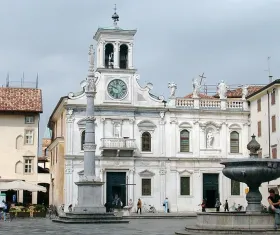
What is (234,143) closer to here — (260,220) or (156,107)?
(156,107)

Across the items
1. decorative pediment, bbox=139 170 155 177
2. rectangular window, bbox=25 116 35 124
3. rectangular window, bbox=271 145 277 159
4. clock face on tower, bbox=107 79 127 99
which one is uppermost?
clock face on tower, bbox=107 79 127 99

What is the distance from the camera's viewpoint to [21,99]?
59.2 meters

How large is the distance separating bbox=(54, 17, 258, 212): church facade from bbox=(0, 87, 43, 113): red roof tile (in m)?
6.29

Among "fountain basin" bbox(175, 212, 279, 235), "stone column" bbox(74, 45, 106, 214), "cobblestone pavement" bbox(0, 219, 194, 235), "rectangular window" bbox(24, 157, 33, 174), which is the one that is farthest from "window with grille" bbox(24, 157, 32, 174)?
"fountain basin" bbox(175, 212, 279, 235)

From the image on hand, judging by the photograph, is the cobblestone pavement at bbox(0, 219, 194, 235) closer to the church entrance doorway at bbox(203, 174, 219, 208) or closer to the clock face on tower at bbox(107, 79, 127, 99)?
the clock face on tower at bbox(107, 79, 127, 99)

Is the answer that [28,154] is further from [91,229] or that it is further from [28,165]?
[91,229]

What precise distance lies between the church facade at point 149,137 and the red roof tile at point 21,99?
6.29 metres

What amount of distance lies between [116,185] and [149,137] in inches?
196

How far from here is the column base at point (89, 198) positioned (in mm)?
34878

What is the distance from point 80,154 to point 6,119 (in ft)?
29.3

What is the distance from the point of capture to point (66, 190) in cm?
5288

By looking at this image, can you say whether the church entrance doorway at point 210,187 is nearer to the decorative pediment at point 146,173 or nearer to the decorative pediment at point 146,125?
the decorative pediment at point 146,173

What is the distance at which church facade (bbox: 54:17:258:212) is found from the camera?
53594 mm

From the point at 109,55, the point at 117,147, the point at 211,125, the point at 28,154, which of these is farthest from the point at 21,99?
the point at 211,125
